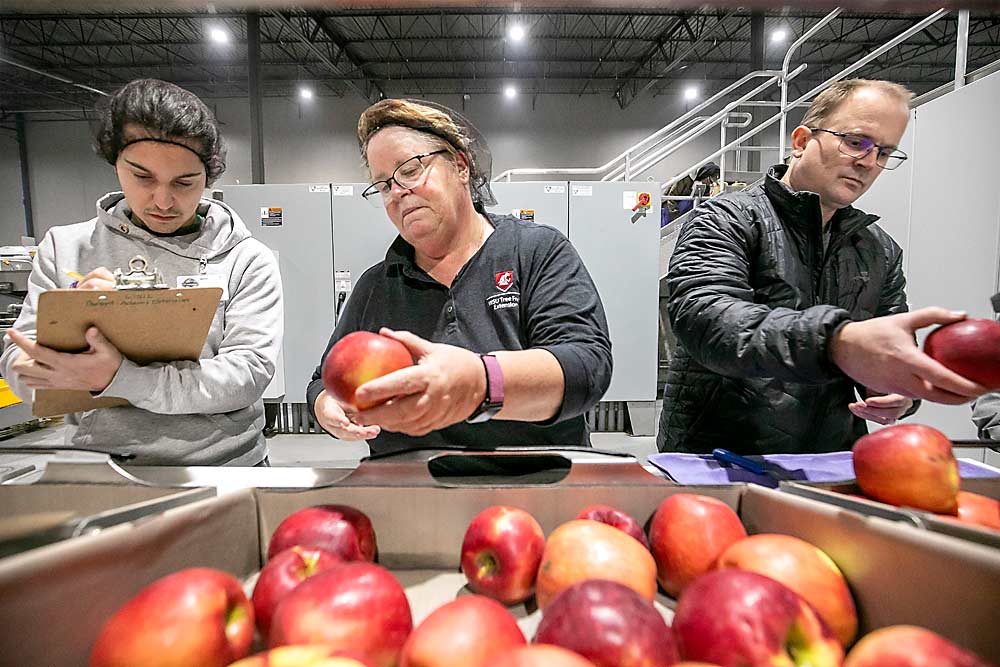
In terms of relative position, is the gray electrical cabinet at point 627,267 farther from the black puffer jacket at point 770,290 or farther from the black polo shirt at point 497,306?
the black polo shirt at point 497,306

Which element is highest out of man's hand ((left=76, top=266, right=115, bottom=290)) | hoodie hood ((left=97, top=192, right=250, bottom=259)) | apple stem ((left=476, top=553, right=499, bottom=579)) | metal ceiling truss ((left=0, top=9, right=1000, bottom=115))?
metal ceiling truss ((left=0, top=9, right=1000, bottom=115))

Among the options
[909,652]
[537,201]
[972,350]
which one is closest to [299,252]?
[537,201]

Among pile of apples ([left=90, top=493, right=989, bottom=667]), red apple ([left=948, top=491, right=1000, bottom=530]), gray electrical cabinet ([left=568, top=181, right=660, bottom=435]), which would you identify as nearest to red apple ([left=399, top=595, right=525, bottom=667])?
pile of apples ([left=90, top=493, right=989, bottom=667])

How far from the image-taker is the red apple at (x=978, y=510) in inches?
26.1

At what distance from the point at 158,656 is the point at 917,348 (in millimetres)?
999

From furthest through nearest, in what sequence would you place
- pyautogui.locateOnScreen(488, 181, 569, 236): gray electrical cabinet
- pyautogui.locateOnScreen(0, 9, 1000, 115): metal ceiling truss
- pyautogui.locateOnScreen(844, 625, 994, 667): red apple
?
1. pyautogui.locateOnScreen(0, 9, 1000, 115): metal ceiling truss
2. pyautogui.locateOnScreen(488, 181, 569, 236): gray electrical cabinet
3. pyautogui.locateOnScreen(844, 625, 994, 667): red apple

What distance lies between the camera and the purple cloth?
0.89 meters

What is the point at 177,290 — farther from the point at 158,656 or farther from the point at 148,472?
the point at 158,656

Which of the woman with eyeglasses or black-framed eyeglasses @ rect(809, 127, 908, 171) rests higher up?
black-framed eyeglasses @ rect(809, 127, 908, 171)

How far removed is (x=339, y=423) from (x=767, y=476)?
2.74 ft

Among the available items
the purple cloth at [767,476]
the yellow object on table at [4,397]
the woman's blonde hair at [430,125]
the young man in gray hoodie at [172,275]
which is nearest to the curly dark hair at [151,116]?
the young man in gray hoodie at [172,275]

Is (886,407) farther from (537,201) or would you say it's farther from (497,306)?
(537,201)

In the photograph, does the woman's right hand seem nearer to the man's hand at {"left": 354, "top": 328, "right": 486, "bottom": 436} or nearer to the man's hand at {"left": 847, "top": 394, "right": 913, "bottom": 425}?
the man's hand at {"left": 354, "top": 328, "right": 486, "bottom": 436}

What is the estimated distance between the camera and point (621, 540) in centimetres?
62
